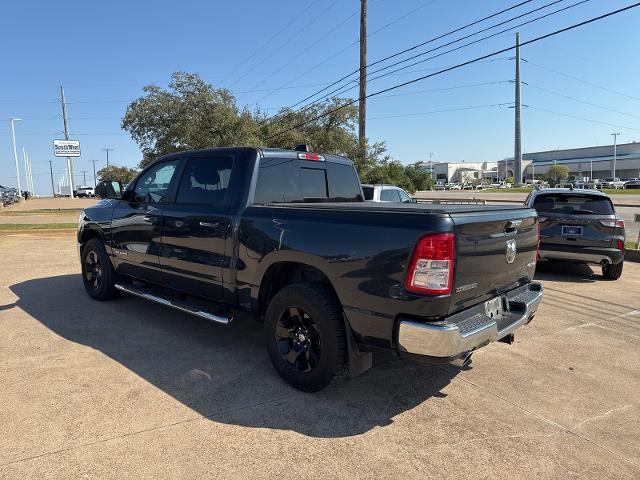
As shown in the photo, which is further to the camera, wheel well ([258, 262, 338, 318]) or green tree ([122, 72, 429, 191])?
green tree ([122, 72, 429, 191])

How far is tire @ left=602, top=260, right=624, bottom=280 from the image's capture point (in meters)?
8.15

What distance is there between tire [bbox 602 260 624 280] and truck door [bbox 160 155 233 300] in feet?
23.5

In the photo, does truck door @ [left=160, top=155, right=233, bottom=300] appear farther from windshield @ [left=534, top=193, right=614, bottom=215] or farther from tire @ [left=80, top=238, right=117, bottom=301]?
windshield @ [left=534, top=193, right=614, bottom=215]

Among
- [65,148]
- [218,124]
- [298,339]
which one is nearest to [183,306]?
[298,339]

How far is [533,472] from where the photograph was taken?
2.71m

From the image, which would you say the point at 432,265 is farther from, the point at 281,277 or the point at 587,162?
the point at 587,162

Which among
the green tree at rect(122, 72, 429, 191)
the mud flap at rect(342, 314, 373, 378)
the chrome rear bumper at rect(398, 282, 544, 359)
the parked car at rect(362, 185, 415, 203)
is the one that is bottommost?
the mud flap at rect(342, 314, 373, 378)

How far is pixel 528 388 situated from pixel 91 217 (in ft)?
18.6

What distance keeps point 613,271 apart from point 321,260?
23.2ft

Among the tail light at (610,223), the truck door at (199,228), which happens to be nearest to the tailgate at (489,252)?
the truck door at (199,228)

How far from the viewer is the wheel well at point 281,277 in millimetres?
3844

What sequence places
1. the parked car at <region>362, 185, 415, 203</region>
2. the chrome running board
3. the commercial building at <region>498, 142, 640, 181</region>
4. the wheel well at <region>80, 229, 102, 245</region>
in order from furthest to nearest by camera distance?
the commercial building at <region>498, 142, 640, 181</region> < the parked car at <region>362, 185, 415, 203</region> < the wheel well at <region>80, 229, 102, 245</region> < the chrome running board

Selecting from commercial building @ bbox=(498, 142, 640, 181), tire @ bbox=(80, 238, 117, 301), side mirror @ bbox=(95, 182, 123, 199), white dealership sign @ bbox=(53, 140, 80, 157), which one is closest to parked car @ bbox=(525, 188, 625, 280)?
side mirror @ bbox=(95, 182, 123, 199)

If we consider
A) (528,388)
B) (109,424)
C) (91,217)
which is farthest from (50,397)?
(528,388)
